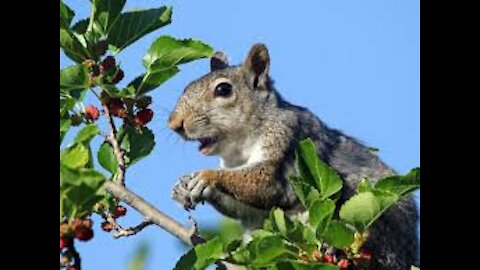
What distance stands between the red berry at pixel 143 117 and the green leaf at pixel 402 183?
1238 mm

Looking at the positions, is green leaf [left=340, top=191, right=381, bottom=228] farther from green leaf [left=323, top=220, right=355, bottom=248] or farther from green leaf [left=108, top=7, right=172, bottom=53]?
green leaf [left=108, top=7, right=172, bottom=53]

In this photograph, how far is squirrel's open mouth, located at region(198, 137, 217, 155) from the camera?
268 inches

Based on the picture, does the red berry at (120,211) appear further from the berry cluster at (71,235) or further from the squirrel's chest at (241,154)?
the squirrel's chest at (241,154)

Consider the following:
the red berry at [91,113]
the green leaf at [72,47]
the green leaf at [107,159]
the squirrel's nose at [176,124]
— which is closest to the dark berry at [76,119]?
the red berry at [91,113]

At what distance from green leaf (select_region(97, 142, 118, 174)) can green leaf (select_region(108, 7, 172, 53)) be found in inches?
18.9

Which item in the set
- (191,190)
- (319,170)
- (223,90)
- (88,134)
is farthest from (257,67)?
(88,134)

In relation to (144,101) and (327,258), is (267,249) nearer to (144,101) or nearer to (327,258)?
(327,258)

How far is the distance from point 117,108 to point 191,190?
1158mm

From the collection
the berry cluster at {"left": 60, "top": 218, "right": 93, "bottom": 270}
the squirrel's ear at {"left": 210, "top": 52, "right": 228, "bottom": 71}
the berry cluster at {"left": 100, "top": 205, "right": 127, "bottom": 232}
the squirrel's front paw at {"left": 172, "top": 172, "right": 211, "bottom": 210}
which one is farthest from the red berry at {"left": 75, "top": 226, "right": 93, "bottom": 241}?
the squirrel's ear at {"left": 210, "top": 52, "right": 228, "bottom": 71}

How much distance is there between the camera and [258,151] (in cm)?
680

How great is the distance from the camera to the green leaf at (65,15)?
15.3 ft
